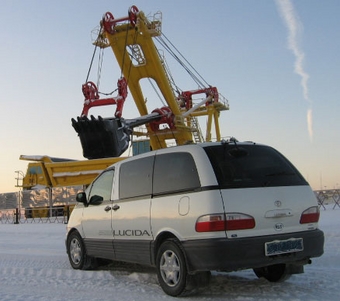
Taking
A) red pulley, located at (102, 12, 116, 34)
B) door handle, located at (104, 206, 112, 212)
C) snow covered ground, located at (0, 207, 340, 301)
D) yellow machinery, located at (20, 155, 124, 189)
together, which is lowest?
snow covered ground, located at (0, 207, 340, 301)

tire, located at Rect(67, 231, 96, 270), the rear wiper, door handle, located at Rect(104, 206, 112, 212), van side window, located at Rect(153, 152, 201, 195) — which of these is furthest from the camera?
tire, located at Rect(67, 231, 96, 270)

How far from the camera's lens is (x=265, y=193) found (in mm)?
5457

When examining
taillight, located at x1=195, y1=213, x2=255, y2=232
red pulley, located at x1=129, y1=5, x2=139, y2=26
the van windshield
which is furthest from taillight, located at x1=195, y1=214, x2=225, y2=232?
red pulley, located at x1=129, y1=5, x2=139, y2=26

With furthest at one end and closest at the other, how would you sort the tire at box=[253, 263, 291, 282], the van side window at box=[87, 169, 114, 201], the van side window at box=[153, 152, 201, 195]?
1. the van side window at box=[87, 169, 114, 201]
2. the tire at box=[253, 263, 291, 282]
3. the van side window at box=[153, 152, 201, 195]

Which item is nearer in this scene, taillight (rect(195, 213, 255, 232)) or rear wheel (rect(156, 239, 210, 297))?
taillight (rect(195, 213, 255, 232))

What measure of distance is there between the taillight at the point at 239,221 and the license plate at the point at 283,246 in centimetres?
31

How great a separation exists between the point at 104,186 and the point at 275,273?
3.01 metres

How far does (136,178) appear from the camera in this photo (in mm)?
6648

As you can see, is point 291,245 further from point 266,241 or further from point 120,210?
point 120,210

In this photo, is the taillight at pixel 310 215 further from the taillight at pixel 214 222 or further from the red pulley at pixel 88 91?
the red pulley at pixel 88 91

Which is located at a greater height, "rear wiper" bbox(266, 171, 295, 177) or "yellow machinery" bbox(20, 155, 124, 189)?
"yellow machinery" bbox(20, 155, 124, 189)

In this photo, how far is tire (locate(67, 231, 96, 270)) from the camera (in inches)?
310

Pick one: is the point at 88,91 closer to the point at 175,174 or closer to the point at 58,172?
the point at 58,172

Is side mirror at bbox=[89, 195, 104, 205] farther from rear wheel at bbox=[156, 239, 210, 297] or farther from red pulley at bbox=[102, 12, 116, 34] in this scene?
red pulley at bbox=[102, 12, 116, 34]
